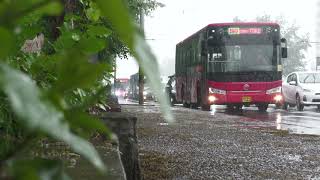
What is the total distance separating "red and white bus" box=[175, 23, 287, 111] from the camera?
19.6 metres

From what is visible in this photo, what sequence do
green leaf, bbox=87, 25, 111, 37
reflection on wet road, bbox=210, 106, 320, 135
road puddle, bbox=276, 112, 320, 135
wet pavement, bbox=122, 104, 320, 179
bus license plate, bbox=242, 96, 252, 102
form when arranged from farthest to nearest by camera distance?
1. bus license plate, bbox=242, 96, 252, 102
2. reflection on wet road, bbox=210, 106, 320, 135
3. road puddle, bbox=276, 112, 320, 135
4. wet pavement, bbox=122, 104, 320, 179
5. green leaf, bbox=87, 25, 111, 37

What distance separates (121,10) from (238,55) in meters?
19.6

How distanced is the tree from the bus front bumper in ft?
219

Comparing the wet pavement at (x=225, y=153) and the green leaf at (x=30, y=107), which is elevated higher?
the green leaf at (x=30, y=107)

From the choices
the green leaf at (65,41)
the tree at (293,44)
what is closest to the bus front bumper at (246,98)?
the green leaf at (65,41)

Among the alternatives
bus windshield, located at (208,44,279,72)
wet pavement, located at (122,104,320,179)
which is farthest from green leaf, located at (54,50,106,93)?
bus windshield, located at (208,44,279,72)

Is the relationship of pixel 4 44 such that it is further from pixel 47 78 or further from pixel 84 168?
pixel 84 168

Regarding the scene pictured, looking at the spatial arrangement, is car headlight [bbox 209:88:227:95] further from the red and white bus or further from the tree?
the tree

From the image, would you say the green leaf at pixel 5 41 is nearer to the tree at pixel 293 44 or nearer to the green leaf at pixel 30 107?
the green leaf at pixel 30 107

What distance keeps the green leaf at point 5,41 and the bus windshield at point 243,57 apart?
19.5 m

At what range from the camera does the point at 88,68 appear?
46 centimetres

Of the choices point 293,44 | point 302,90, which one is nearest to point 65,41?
point 302,90

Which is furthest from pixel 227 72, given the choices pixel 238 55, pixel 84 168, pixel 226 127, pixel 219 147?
pixel 84 168

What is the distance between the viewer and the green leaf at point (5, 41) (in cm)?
40
